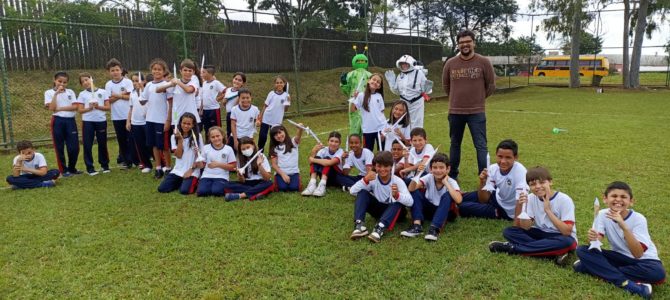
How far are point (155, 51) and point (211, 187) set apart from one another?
8476mm

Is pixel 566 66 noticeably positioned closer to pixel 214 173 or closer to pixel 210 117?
pixel 210 117

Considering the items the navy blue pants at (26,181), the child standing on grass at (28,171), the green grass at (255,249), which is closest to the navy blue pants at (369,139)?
the green grass at (255,249)

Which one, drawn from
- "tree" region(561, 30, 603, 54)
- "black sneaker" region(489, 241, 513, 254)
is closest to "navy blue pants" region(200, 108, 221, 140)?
"black sneaker" region(489, 241, 513, 254)

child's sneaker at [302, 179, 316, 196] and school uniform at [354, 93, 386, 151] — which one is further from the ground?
school uniform at [354, 93, 386, 151]

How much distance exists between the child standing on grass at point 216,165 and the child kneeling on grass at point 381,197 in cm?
194

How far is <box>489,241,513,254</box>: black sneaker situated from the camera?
3777 millimetres

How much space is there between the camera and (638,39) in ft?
75.3

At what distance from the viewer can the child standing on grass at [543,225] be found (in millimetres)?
3494

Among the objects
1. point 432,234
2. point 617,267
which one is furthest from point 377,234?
point 617,267

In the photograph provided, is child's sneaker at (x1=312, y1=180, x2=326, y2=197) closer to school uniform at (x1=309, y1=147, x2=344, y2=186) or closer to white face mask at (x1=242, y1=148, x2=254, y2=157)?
school uniform at (x1=309, y1=147, x2=344, y2=186)

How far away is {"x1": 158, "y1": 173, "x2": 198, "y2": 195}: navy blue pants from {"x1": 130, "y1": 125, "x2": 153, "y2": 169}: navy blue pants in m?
1.33

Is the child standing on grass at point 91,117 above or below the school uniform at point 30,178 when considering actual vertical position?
above

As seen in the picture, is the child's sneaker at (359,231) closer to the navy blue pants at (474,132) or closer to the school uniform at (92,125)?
the navy blue pants at (474,132)

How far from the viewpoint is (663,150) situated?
310 inches
